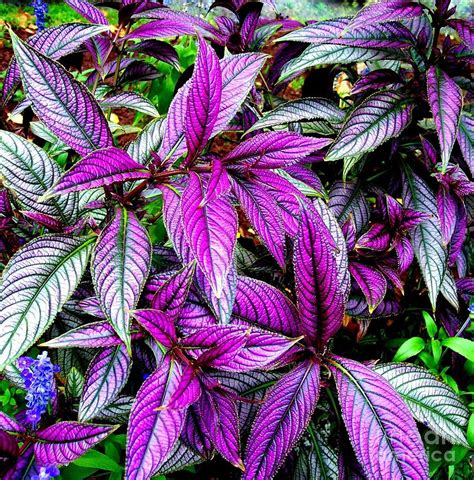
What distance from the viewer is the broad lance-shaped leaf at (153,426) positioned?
0.96 meters

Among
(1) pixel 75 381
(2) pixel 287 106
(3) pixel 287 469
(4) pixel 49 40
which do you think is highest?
(4) pixel 49 40

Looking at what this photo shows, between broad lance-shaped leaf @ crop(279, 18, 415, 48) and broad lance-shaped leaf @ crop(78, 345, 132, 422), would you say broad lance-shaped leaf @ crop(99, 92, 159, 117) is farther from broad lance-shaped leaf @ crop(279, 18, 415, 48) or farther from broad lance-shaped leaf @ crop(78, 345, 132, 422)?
broad lance-shaped leaf @ crop(78, 345, 132, 422)

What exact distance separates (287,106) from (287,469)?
905 mm

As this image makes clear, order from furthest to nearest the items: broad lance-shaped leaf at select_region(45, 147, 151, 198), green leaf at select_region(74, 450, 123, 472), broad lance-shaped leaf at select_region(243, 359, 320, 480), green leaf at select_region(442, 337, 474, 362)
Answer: green leaf at select_region(442, 337, 474, 362) < green leaf at select_region(74, 450, 123, 472) < broad lance-shaped leaf at select_region(243, 359, 320, 480) < broad lance-shaped leaf at select_region(45, 147, 151, 198)

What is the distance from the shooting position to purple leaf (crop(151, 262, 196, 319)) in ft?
3.55

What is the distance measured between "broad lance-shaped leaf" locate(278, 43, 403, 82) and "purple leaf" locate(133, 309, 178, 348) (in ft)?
2.61

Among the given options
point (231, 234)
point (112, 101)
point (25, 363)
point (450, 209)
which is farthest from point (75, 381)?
point (450, 209)

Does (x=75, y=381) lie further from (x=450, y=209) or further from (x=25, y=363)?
(x=450, y=209)

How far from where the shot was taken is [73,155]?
5.80 feet

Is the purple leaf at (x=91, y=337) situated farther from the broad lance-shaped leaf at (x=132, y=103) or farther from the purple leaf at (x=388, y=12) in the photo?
the purple leaf at (x=388, y=12)

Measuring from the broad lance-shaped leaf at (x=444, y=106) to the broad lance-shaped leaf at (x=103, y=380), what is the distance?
80 centimetres

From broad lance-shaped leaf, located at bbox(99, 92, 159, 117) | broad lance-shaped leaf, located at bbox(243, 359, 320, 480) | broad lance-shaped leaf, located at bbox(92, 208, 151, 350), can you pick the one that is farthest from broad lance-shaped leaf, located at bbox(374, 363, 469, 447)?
broad lance-shaped leaf, located at bbox(99, 92, 159, 117)

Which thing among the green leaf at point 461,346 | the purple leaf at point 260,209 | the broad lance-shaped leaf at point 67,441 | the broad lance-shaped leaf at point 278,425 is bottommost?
the green leaf at point 461,346

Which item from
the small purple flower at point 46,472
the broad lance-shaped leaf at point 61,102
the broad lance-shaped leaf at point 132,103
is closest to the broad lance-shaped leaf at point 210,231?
the broad lance-shaped leaf at point 61,102
